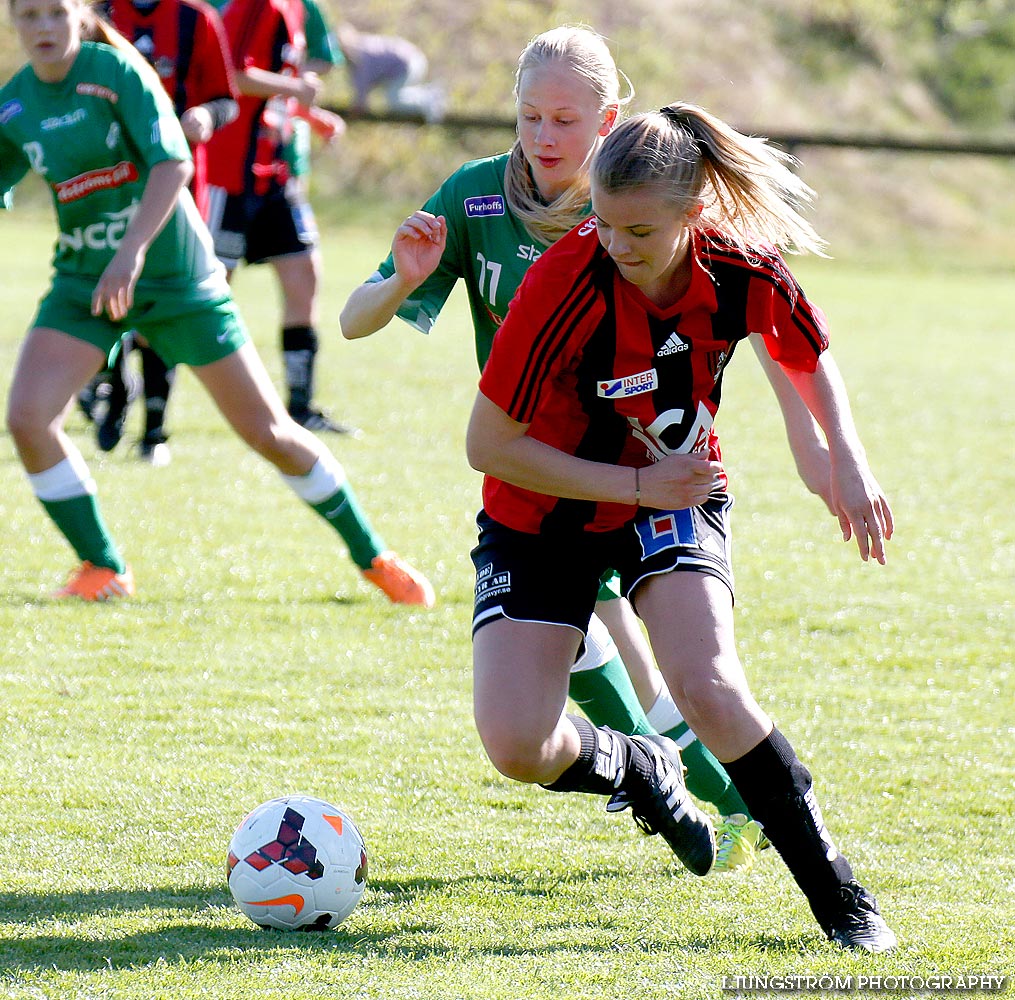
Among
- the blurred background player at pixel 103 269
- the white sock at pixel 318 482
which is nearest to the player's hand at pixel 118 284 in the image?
the blurred background player at pixel 103 269

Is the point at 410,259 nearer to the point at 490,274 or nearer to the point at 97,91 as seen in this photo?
the point at 490,274

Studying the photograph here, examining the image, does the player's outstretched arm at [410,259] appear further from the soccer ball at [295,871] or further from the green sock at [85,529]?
the green sock at [85,529]

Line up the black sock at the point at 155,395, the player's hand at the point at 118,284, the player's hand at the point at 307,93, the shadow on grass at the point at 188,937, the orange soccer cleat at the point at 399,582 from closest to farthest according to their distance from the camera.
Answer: the shadow on grass at the point at 188,937
the player's hand at the point at 118,284
the orange soccer cleat at the point at 399,582
the black sock at the point at 155,395
the player's hand at the point at 307,93

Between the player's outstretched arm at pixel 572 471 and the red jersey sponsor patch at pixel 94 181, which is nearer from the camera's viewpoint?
the player's outstretched arm at pixel 572 471

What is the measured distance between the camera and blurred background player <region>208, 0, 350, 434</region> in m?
7.90

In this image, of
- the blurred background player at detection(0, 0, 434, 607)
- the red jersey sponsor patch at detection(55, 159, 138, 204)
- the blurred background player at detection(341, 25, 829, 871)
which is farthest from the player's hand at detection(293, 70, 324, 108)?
the blurred background player at detection(341, 25, 829, 871)

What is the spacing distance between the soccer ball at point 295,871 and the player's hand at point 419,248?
3.68ft

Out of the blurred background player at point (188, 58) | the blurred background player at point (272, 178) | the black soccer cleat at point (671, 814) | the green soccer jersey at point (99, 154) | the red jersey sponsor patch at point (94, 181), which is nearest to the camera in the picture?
the black soccer cleat at point (671, 814)

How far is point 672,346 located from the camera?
296 cm

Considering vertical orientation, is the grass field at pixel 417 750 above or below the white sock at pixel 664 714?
below

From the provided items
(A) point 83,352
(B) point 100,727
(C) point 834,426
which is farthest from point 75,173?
(C) point 834,426

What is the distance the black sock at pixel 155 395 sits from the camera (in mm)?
7492

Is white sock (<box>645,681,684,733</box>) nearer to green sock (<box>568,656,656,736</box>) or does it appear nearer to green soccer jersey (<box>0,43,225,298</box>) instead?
green sock (<box>568,656,656,736</box>)

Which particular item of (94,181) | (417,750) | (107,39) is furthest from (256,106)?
(417,750)
